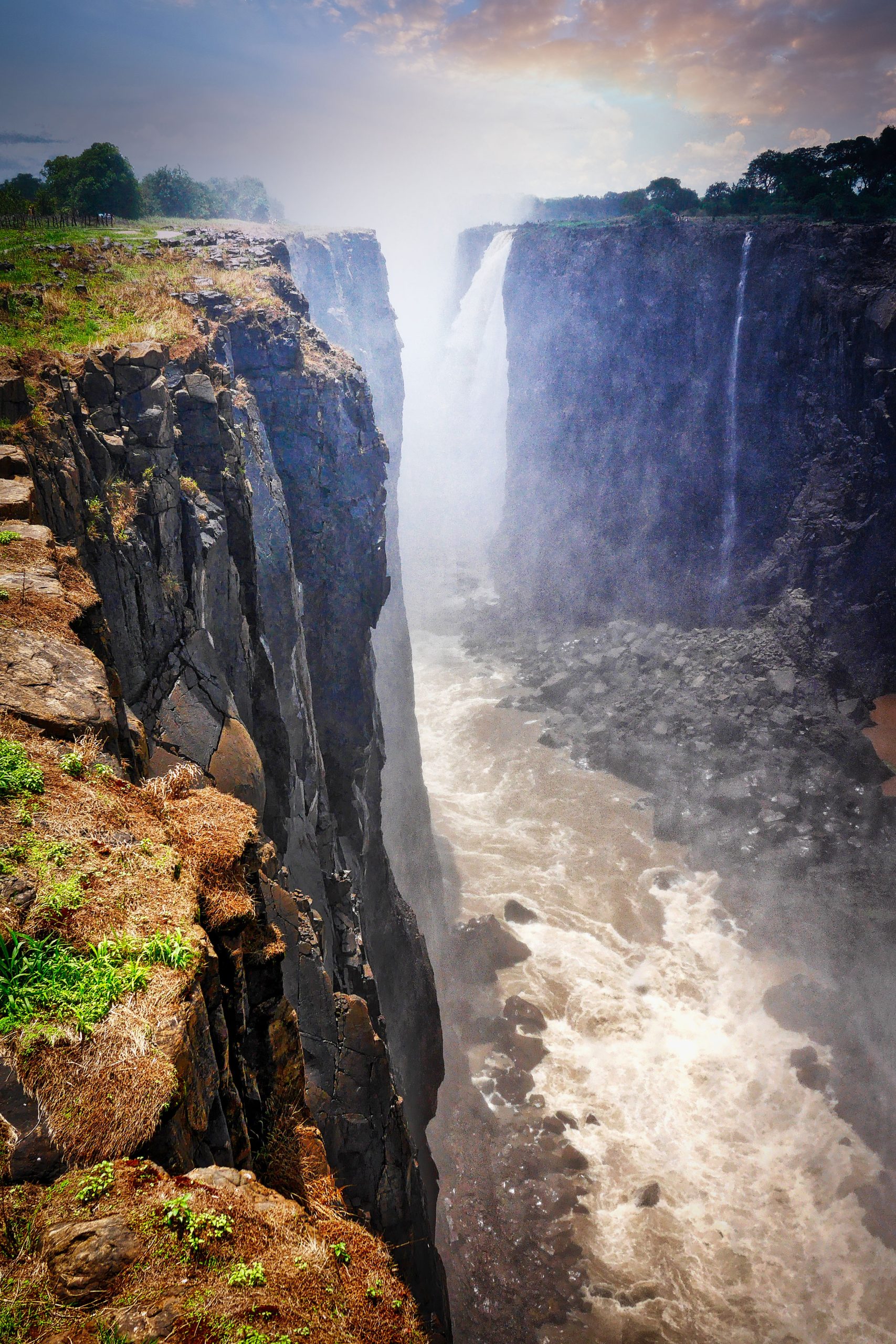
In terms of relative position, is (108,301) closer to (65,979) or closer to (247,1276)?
(65,979)

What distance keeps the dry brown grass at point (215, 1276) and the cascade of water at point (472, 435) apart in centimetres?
6638

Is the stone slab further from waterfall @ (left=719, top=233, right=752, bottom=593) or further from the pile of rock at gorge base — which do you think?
waterfall @ (left=719, top=233, right=752, bottom=593)

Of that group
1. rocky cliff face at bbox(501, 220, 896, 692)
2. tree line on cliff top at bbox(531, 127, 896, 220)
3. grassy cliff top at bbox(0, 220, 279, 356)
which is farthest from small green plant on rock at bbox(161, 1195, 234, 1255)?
tree line on cliff top at bbox(531, 127, 896, 220)

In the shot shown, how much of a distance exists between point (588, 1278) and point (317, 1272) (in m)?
21.5

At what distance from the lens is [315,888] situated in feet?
58.3

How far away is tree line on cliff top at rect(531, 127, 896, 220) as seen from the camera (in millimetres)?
44781

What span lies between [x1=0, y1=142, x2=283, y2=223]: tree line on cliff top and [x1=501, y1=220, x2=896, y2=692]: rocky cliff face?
28596mm

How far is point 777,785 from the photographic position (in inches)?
1551

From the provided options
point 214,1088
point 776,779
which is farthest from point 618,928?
point 214,1088

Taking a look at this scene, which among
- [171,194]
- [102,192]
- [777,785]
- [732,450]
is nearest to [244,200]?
[171,194]

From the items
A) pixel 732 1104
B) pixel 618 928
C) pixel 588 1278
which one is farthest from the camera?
pixel 618 928

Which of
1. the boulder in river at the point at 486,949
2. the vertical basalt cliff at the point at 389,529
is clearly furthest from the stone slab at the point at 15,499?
the boulder in river at the point at 486,949

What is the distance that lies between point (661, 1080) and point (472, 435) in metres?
74.1

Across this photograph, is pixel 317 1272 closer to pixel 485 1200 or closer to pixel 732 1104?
pixel 485 1200
